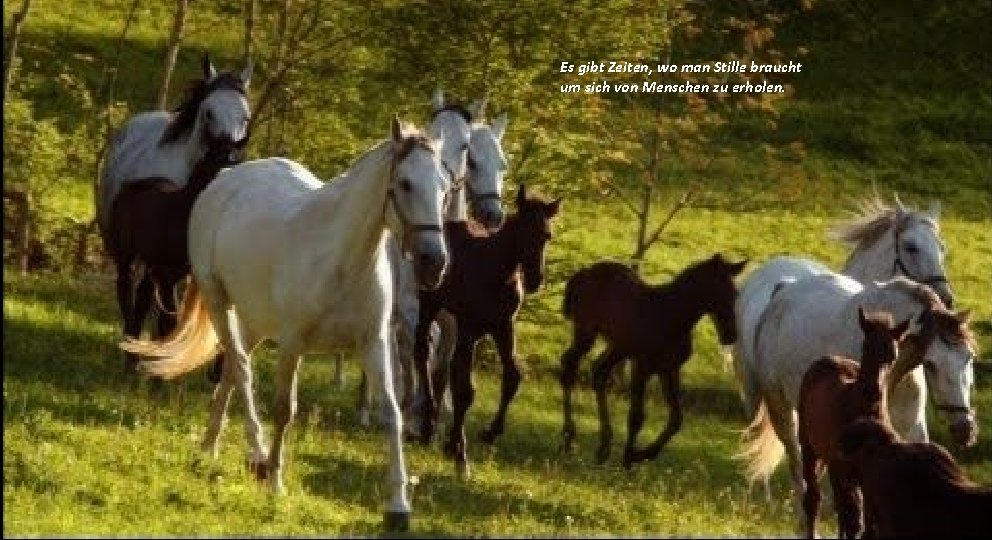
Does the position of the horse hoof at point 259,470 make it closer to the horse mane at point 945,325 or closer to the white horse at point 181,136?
the horse mane at point 945,325

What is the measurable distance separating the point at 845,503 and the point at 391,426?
9.47 ft

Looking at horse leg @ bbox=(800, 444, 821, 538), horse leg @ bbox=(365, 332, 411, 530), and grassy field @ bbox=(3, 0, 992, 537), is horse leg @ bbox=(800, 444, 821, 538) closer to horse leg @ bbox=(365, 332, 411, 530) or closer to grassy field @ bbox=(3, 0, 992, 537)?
grassy field @ bbox=(3, 0, 992, 537)

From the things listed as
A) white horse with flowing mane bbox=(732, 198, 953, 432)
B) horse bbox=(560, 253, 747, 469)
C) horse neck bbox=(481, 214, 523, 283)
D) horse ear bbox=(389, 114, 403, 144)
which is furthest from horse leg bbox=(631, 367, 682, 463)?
horse ear bbox=(389, 114, 403, 144)

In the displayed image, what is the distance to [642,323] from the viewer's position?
1850 cm

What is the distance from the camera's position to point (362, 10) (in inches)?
973

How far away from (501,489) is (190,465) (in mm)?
3023

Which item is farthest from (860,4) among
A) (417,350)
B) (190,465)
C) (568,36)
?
(190,465)

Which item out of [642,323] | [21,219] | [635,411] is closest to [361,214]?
[635,411]

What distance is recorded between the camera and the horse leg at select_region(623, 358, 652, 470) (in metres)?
17.5

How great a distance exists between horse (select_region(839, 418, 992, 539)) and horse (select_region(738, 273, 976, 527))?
3228mm

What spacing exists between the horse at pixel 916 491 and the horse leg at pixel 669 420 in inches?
289

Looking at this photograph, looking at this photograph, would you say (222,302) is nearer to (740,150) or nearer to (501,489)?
(501,489)

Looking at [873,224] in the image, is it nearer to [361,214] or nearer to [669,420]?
[669,420]

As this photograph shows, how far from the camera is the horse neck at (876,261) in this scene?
54.5ft
